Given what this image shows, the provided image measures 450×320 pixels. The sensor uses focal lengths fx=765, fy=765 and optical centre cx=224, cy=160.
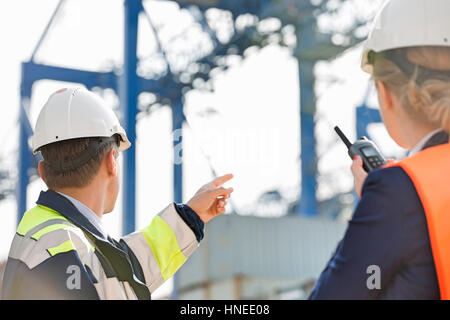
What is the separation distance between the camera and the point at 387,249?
72.8 inches

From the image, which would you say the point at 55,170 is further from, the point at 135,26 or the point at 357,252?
the point at 135,26

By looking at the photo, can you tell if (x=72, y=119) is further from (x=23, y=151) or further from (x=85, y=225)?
(x=23, y=151)

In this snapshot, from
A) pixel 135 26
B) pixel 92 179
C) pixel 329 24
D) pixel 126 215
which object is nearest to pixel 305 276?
pixel 126 215

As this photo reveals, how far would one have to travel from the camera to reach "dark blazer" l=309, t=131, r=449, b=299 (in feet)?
6.07

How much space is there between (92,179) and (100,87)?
2017 centimetres

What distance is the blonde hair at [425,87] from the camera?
2.02 metres

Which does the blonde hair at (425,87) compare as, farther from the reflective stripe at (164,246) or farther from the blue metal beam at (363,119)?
the blue metal beam at (363,119)

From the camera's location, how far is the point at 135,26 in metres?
19.8

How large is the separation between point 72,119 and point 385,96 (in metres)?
1.31

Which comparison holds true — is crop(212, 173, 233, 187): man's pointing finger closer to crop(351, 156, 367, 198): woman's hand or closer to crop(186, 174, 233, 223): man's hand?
crop(186, 174, 233, 223): man's hand

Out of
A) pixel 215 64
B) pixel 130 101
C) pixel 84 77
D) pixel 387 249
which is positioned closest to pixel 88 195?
pixel 387 249

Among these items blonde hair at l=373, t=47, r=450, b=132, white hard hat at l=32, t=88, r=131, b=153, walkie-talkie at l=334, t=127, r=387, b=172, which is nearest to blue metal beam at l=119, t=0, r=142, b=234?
white hard hat at l=32, t=88, r=131, b=153

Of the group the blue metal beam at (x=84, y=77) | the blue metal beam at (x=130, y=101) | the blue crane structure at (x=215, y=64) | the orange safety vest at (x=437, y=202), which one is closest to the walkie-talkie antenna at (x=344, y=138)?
the orange safety vest at (x=437, y=202)

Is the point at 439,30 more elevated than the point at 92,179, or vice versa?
the point at 439,30
